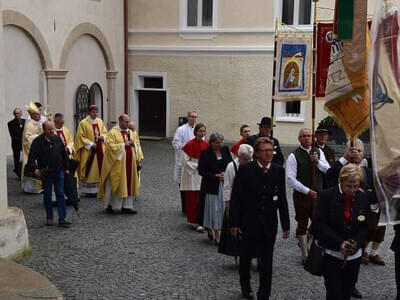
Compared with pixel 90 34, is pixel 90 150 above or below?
below

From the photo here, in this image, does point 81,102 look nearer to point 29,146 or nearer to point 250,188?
point 29,146

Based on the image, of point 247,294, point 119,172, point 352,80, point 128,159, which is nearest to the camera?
point 352,80

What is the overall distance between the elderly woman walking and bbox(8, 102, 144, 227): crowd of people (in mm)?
1479

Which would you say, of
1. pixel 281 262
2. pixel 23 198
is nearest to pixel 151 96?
pixel 23 198

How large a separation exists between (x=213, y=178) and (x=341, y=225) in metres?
3.24

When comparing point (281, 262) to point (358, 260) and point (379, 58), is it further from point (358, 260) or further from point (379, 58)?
point (379, 58)

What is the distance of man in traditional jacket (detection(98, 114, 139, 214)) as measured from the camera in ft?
33.8

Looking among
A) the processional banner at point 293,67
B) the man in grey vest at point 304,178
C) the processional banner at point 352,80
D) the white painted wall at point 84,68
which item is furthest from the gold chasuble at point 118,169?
the white painted wall at point 84,68

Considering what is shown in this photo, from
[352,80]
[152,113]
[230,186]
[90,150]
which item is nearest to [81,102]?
[152,113]

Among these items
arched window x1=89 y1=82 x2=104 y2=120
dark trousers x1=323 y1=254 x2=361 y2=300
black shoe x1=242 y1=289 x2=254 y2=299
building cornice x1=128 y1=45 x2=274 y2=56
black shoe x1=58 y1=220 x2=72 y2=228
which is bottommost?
black shoe x1=242 y1=289 x2=254 y2=299

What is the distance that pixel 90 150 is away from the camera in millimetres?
11836

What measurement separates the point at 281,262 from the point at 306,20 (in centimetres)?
1377

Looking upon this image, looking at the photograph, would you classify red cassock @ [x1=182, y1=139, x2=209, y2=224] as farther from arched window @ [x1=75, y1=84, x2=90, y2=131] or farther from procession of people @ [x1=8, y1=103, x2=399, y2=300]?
arched window @ [x1=75, y1=84, x2=90, y2=131]

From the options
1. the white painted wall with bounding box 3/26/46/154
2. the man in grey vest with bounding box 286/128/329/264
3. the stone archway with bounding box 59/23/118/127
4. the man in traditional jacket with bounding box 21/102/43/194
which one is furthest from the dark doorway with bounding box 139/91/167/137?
the man in grey vest with bounding box 286/128/329/264
